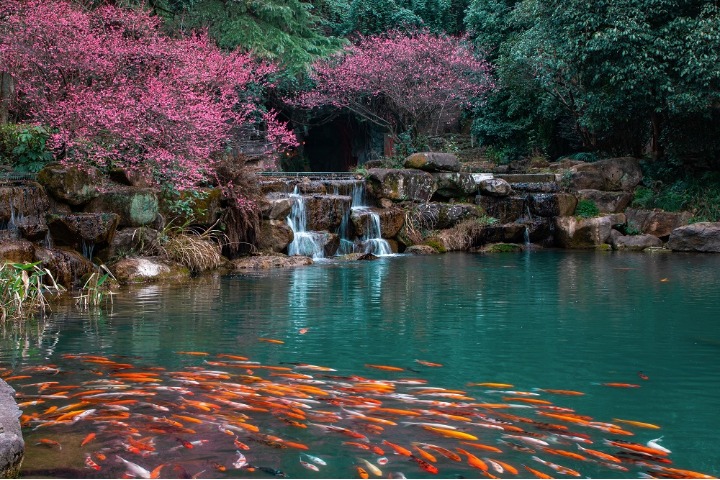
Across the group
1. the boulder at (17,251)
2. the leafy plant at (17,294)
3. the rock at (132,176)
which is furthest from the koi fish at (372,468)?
the rock at (132,176)

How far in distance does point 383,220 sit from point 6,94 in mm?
9813

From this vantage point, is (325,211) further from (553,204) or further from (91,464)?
(91,464)

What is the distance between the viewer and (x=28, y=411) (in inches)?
192

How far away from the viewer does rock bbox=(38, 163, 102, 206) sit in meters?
13.5

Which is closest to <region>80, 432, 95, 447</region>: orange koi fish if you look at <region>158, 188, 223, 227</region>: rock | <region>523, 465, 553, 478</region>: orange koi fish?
<region>523, 465, 553, 478</region>: orange koi fish

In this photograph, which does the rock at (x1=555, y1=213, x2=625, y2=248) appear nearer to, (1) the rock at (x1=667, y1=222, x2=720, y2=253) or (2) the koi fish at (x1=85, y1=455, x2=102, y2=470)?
(1) the rock at (x1=667, y1=222, x2=720, y2=253)

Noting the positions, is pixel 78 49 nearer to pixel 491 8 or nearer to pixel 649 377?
pixel 649 377

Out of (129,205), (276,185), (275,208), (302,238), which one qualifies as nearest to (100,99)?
(129,205)

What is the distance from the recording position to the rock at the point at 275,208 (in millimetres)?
18062

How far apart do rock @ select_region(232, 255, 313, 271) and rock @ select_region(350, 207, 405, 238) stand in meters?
3.06

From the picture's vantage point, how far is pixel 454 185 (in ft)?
73.4

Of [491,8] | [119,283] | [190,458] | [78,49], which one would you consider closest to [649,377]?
[190,458]

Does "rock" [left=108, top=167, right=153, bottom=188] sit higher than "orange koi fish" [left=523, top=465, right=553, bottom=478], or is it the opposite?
"rock" [left=108, top=167, right=153, bottom=188]

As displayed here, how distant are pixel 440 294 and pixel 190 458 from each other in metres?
7.54
